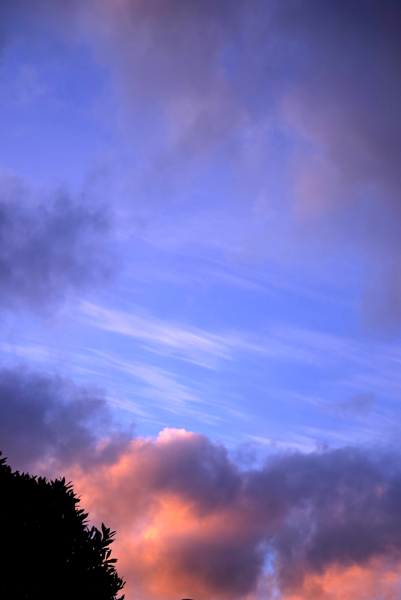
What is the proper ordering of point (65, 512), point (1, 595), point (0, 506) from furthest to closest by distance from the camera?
1. point (65, 512)
2. point (0, 506)
3. point (1, 595)

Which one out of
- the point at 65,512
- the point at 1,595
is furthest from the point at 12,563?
the point at 65,512

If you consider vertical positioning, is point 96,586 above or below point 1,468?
below

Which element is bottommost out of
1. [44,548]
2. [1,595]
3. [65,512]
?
[1,595]

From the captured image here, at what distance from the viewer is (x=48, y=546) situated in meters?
28.4

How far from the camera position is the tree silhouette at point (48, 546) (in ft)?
88.3

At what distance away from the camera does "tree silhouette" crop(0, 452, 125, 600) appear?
26.9m

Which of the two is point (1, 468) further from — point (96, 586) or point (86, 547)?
point (96, 586)

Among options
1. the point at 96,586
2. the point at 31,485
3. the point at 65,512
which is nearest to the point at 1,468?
the point at 31,485

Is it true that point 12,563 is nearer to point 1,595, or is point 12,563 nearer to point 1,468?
point 1,595

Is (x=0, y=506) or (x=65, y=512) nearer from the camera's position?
(x=0, y=506)

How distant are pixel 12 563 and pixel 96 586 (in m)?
5.05

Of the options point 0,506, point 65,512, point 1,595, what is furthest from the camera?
point 65,512

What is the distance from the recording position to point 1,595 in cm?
2603

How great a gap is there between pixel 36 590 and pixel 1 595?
5.75 feet
